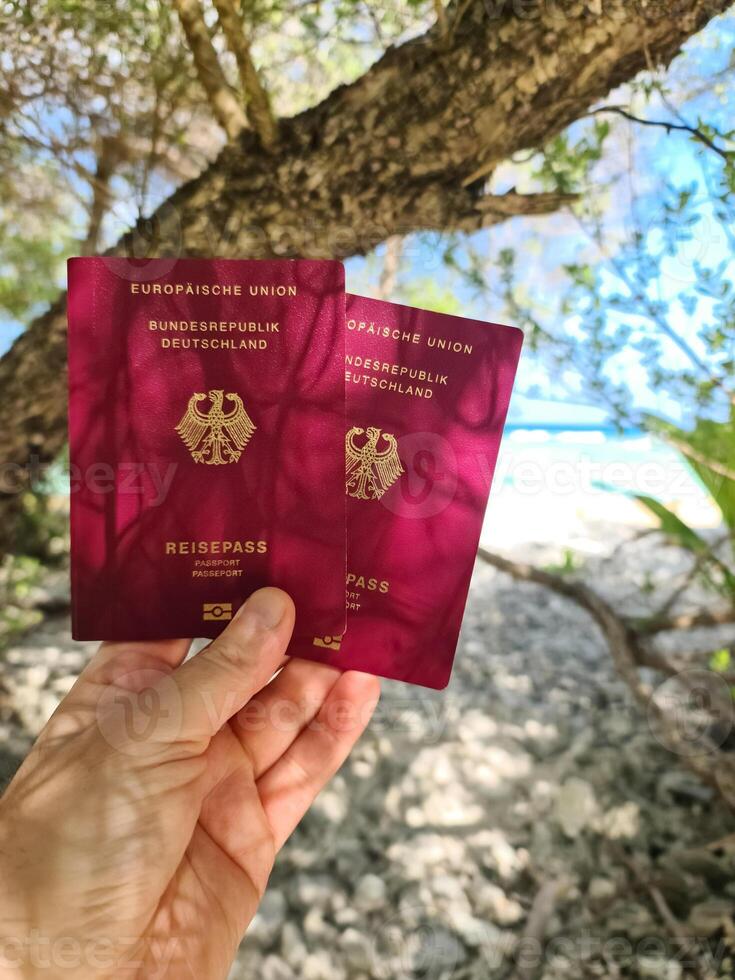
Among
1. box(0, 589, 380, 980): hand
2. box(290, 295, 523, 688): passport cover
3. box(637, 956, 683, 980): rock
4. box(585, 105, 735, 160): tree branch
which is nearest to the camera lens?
box(0, 589, 380, 980): hand

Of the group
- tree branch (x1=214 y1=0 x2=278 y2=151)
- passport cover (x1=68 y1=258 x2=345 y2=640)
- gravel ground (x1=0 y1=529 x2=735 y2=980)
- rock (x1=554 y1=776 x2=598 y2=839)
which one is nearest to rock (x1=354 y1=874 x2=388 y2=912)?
gravel ground (x1=0 y1=529 x2=735 y2=980)

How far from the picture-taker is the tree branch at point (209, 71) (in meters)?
0.72

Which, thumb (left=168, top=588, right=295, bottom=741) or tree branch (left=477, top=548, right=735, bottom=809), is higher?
thumb (left=168, top=588, right=295, bottom=741)

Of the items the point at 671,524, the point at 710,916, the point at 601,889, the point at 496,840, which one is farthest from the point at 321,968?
the point at 671,524

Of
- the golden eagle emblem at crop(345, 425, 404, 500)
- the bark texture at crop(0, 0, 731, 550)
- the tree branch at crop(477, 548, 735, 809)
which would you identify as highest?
the bark texture at crop(0, 0, 731, 550)

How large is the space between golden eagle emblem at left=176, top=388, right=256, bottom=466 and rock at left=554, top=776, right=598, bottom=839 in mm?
791

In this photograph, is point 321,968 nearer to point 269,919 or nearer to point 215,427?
point 269,919

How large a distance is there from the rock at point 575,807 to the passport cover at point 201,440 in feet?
2.22

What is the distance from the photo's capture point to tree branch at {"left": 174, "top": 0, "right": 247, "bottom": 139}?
0.72 m

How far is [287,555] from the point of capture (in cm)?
61

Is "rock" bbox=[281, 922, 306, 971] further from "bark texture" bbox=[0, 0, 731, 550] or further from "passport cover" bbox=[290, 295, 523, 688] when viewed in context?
"bark texture" bbox=[0, 0, 731, 550]

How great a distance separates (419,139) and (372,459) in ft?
1.13

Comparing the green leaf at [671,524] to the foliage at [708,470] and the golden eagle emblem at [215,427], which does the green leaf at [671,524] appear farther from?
the golden eagle emblem at [215,427]

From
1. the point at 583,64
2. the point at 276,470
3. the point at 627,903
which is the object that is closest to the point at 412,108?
the point at 583,64
